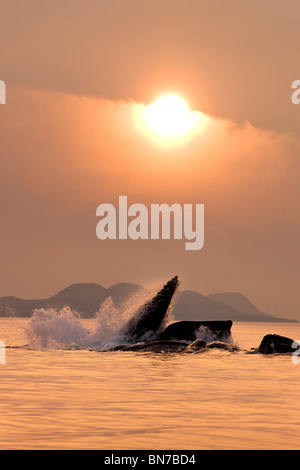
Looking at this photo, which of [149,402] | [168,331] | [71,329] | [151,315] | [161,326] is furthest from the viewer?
[71,329]

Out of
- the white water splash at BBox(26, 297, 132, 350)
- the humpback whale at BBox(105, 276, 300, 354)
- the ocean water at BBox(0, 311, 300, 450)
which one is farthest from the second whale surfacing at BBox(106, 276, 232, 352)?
the ocean water at BBox(0, 311, 300, 450)

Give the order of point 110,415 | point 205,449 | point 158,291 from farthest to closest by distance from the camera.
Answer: point 158,291 < point 110,415 < point 205,449

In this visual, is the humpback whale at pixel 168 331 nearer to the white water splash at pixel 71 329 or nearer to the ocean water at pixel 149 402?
the white water splash at pixel 71 329

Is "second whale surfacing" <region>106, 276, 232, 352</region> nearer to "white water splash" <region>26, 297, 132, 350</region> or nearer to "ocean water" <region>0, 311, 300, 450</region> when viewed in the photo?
"white water splash" <region>26, 297, 132, 350</region>

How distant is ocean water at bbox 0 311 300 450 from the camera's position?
45.2 ft

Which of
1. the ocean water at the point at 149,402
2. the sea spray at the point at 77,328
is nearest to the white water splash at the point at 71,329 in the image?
the sea spray at the point at 77,328

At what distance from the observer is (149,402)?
19141mm

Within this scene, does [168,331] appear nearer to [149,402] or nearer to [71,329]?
[71,329]

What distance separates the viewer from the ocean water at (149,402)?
45.2 ft

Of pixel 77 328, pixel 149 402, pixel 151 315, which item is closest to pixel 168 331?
pixel 151 315
